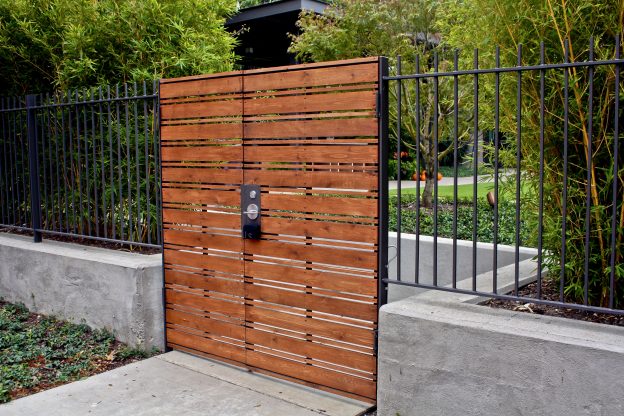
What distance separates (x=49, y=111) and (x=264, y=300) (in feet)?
10.7

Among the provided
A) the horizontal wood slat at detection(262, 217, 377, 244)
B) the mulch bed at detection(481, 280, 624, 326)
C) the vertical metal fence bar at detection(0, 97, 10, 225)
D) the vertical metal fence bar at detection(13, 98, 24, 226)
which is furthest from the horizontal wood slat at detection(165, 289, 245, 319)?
the vertical metal fence bar at detection(0, 97, 10, 225)

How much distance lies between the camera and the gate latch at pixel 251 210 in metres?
4.36

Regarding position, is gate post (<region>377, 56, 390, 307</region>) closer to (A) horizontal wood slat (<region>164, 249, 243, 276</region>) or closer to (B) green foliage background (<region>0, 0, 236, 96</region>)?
(A) horizontal wood slat (<region>164, 249, 243, 276</region>)

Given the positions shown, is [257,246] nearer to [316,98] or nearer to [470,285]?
[316,98]

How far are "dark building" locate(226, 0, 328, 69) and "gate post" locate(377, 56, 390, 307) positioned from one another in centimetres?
809

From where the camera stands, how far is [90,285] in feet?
17.5

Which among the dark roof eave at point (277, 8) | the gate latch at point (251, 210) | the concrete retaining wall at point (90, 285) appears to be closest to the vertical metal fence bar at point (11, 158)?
the concrete retaining wall at point (90, 285)

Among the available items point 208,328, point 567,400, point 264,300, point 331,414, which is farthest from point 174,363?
point 567,400

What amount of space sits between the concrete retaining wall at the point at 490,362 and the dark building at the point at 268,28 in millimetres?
8880

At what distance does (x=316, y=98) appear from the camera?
4.02 m

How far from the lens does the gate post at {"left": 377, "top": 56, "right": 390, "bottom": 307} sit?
3717mm

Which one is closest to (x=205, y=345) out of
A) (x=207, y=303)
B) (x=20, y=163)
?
(x=207, y=303)

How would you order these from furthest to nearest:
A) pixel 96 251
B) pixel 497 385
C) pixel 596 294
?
1. pixel 96 251
2. pixel 596 294
3. pixel 497 385

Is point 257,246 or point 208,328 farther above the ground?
point 257,246
